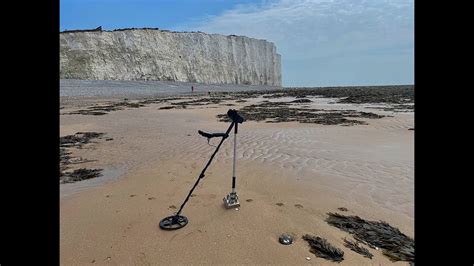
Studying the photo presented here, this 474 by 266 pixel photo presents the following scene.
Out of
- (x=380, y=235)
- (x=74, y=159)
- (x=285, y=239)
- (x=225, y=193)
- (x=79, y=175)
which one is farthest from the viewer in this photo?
(x=74, y=159)

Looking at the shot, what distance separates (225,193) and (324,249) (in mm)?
1947

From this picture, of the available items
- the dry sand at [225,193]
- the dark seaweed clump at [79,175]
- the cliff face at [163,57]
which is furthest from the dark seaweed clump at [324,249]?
the cliff face at [163,57]

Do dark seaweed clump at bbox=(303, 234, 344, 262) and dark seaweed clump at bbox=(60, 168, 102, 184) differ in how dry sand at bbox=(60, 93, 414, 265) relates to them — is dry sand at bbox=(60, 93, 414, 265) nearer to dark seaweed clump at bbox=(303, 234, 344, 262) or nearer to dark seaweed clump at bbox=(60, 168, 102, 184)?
dark seaweed clump at bbox=(303, 234, 344, 262)

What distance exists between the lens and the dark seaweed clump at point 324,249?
2.86 meters

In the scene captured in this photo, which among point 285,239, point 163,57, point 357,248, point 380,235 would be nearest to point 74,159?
point 285,239

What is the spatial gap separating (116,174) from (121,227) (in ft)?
→ 8.31

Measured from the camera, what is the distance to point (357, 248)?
3.03m

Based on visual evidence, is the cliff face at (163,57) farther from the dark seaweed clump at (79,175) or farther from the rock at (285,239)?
the rock at (285,239)

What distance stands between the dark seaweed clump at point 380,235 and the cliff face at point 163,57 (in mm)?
52913

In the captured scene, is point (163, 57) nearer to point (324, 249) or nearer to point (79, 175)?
point (79, 175)

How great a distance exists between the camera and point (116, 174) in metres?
5.78
